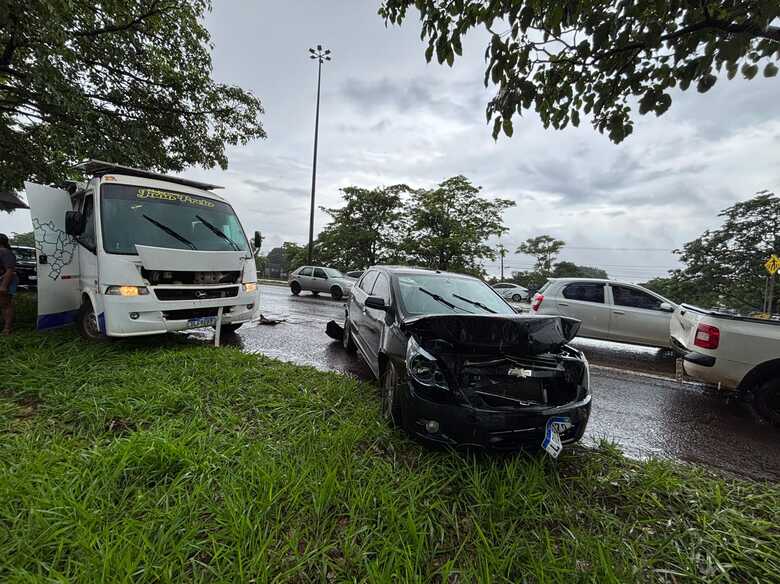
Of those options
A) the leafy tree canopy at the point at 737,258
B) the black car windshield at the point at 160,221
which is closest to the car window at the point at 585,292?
the black car windshield at the point at 160,221

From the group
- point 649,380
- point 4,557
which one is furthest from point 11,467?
point 649,380

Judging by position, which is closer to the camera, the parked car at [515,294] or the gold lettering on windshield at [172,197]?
the gold lettering on windshield at [172,197]

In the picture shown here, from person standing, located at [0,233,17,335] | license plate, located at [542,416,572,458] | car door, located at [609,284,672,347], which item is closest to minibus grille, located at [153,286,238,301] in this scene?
person standing, located at [0,233,17,335]

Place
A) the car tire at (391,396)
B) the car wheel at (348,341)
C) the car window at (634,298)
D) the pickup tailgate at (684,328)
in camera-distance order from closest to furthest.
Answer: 1. the car tire at (391,396)
2. the pickup tailgate at (684,328)
3. the car wheel at (348,341)
4. the car window at (634,298)

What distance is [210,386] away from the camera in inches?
134

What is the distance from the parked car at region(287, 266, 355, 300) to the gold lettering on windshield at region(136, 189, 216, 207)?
9.94 meters

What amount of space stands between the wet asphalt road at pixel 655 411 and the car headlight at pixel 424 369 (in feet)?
5.95

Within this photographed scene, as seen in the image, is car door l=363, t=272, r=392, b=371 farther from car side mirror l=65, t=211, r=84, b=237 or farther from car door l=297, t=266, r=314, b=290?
car door l=297, t=266, r=314, b=290

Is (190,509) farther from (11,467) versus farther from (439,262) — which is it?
(439,262)

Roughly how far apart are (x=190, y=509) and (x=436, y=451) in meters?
1.58

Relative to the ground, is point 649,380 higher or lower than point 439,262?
lower

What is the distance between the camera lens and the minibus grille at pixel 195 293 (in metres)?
4.44

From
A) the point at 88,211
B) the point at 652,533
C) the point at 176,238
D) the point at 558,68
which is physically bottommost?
the point at 652,533

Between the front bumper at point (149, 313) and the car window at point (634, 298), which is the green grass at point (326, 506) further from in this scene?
the car window at point (634, 298)
